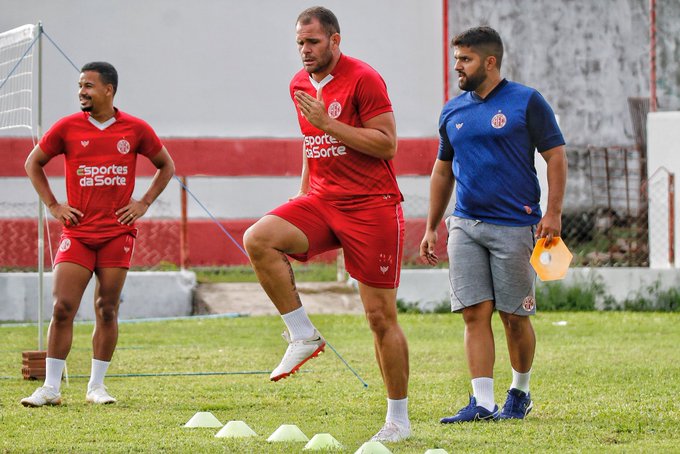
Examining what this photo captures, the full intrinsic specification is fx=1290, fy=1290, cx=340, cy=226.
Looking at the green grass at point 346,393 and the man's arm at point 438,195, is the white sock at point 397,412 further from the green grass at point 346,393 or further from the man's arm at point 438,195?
the man's arm at point 438,195

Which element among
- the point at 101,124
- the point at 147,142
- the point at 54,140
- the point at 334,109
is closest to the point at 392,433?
the point at 334,109

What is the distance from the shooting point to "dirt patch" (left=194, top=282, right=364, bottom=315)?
49.7 feet

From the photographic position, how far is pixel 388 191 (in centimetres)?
630

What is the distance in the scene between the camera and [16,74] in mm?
11859

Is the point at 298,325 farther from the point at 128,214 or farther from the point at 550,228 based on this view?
the point at 128,214

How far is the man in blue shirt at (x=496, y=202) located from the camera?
699 cm

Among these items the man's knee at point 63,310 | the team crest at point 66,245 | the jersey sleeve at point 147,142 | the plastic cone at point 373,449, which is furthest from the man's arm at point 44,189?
the plastic cone at point 373,449

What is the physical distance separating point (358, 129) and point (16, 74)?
21.8ft

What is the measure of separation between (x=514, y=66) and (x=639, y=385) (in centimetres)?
1122

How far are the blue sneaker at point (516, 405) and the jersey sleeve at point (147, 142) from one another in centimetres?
290

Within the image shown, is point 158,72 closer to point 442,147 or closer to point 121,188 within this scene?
point 121,188

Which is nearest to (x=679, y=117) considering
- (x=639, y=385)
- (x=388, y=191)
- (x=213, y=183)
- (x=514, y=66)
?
(x=514, y=66)

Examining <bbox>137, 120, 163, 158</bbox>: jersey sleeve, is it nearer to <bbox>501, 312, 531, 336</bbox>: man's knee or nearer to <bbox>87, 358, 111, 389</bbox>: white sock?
<bbox>87, 358, 111, 389</bbox>: white sock

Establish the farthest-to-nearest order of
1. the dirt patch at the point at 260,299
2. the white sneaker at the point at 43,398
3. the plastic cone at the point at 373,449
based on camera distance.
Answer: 1. the dirt patch at the point at 260,299
2. the white sneaker at the point at 43,398
3. the plastic cone at the point at 373,449
